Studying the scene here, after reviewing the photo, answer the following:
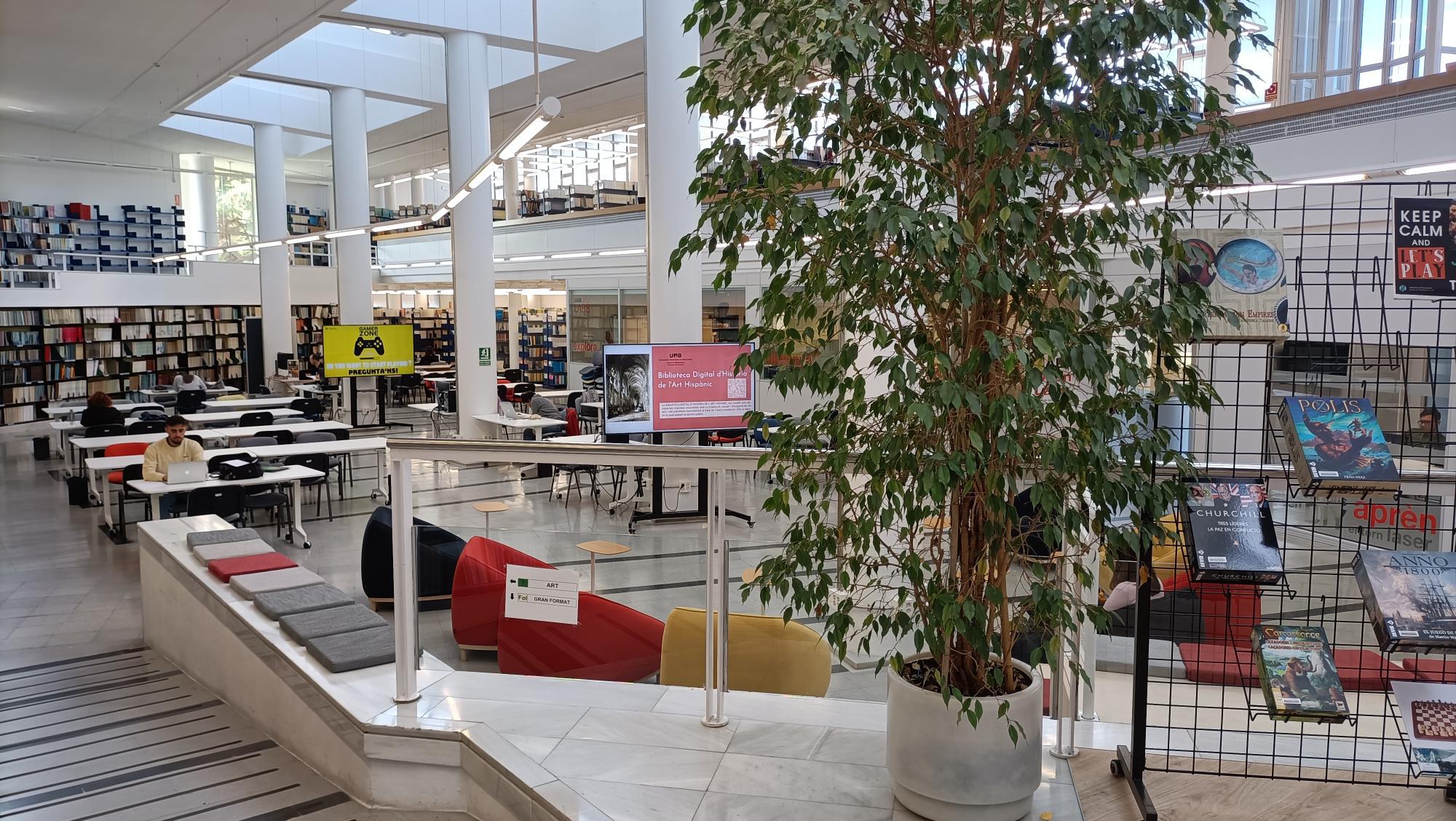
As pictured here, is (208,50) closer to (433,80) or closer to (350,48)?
(350,48)

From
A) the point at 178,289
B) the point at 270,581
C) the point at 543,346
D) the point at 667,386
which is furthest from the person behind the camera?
the point at 543,346

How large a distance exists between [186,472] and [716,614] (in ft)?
22.0

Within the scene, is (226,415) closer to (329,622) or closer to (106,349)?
(106,349)

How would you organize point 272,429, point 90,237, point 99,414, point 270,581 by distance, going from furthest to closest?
point 90,237
point 99,414
point 272,429
point 270,581

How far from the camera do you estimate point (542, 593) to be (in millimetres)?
3537

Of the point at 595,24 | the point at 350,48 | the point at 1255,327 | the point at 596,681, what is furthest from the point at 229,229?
the point at 1255,327

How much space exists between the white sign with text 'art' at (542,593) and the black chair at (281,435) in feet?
26.5

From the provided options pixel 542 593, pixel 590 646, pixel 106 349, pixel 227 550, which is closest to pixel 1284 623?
pixel 590 646

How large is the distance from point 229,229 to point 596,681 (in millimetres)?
26445

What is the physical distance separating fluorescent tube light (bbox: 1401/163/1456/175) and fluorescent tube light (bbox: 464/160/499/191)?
754 cm

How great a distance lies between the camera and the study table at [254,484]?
8117 millimetres

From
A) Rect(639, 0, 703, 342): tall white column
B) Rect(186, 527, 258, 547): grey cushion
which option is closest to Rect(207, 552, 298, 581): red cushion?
Rect(186, 527, 258, 547): grey cushion

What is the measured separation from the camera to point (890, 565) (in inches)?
111

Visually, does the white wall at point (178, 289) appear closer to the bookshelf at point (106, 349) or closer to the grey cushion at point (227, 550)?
the bookshelf at point (106, 349)
